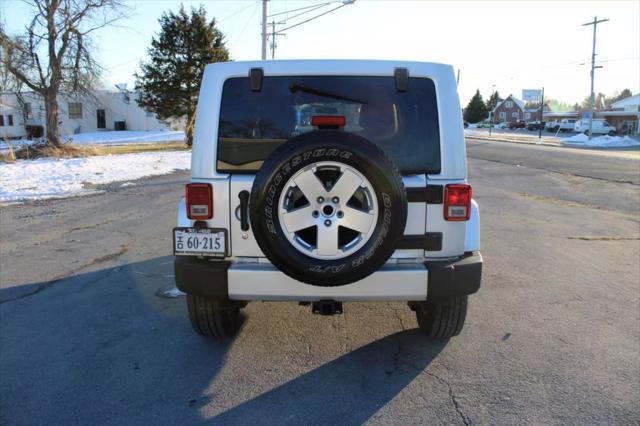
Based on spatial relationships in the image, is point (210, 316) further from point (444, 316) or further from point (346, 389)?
point (444, 316)

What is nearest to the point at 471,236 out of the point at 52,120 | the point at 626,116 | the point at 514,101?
the point at 52,120

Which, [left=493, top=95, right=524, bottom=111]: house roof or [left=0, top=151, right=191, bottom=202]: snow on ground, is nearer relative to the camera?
[left=0, top=151, right=191, bottom=202]: snow on ground

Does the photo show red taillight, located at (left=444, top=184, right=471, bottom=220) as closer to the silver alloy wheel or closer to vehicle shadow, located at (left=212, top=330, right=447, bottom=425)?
the silver alloy wheel

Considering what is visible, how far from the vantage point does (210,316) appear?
12.0 feet

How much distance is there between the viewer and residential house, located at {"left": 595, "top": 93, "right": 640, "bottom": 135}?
7281 cm

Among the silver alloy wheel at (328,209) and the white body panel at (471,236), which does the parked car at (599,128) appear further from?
the silver alloy wheel at (328,209)

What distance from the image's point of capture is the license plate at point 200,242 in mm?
3257

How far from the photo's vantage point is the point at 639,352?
12.2 ft

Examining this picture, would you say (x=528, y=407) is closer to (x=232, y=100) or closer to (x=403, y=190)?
(x=403, y=190)

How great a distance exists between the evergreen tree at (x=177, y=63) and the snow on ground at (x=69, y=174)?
44.7 ft

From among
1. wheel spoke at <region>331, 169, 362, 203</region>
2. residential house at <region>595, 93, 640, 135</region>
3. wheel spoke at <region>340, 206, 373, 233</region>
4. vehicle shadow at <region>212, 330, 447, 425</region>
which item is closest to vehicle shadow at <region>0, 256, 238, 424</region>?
vehicle shadow at <region>212, 330, 447, 425</region>

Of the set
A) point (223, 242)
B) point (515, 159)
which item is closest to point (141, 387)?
point (223, 242)

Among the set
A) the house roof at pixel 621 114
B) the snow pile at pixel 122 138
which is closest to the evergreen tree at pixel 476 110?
the house roof at pixel 621 114

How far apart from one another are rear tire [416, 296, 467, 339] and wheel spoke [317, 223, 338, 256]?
1.05 m
